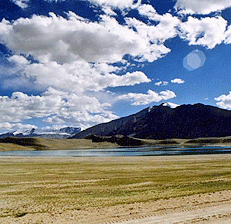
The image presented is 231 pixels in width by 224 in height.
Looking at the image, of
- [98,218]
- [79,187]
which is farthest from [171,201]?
[79,187]

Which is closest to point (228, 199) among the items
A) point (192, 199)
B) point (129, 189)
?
point (192, 199)

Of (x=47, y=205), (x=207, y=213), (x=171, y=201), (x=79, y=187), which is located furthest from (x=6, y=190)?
(x=207, y=213)

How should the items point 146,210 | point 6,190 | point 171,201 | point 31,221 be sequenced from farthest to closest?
point 6,190 < point 171,201 < point 146,210 < point 31,221

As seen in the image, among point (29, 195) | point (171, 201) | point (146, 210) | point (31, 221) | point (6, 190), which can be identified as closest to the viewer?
point (31, 221)

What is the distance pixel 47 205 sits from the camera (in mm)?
20719

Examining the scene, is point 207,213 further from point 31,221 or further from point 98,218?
point 31,221

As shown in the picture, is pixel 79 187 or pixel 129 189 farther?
pixel 79 187

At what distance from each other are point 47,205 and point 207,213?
39.7 ft

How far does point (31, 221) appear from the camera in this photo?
16219 millimetres

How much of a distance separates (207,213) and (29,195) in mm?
16770

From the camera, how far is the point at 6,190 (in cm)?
2836

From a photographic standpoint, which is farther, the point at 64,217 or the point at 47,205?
the point at 47,205

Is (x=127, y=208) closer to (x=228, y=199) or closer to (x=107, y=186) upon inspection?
(x=228, y=199)

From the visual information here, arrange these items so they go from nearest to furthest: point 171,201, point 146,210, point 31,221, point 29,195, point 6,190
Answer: point 31,221, point 146,210, point 171,201, point 29,195, point 6,190
